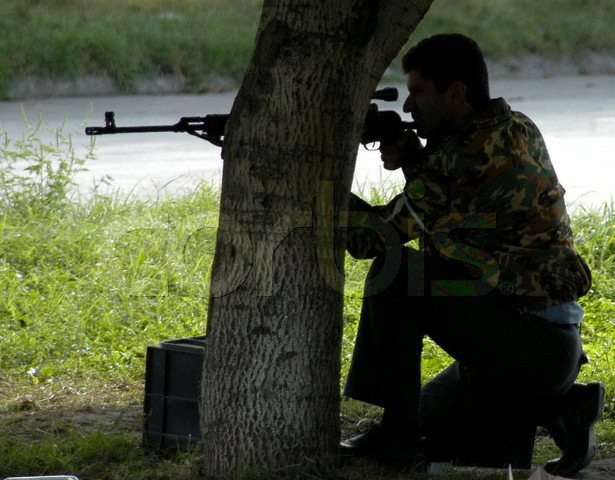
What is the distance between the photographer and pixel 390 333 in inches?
116

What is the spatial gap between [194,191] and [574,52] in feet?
31.2

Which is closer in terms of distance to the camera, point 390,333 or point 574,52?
point 390,333

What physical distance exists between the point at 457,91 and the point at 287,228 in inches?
25.5

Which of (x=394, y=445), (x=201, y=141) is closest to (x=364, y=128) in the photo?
(x=394, y=445)

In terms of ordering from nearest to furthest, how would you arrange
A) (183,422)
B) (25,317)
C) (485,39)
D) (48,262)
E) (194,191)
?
(183,422), (25,317), (48,262), (194,191), (485,39)

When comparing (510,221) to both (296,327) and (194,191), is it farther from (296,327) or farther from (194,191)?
(194,191)

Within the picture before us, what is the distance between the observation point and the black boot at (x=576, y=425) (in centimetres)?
304

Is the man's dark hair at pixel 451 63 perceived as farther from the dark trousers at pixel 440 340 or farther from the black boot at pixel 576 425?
the black boot at pixel 576 425

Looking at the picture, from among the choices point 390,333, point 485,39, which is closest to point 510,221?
point 390,333

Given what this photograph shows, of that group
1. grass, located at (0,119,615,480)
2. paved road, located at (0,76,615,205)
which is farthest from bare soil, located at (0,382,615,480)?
paved road, located at (0,76,615,205)

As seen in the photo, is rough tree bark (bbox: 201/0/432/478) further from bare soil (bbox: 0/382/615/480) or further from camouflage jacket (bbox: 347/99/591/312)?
bare soil (bbox: 0/382/615/480)

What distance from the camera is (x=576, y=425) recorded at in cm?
306

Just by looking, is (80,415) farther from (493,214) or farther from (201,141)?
→ (201,141)

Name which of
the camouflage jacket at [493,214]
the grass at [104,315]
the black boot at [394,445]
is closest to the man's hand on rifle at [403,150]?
the camouflage jacket at [493,214]
